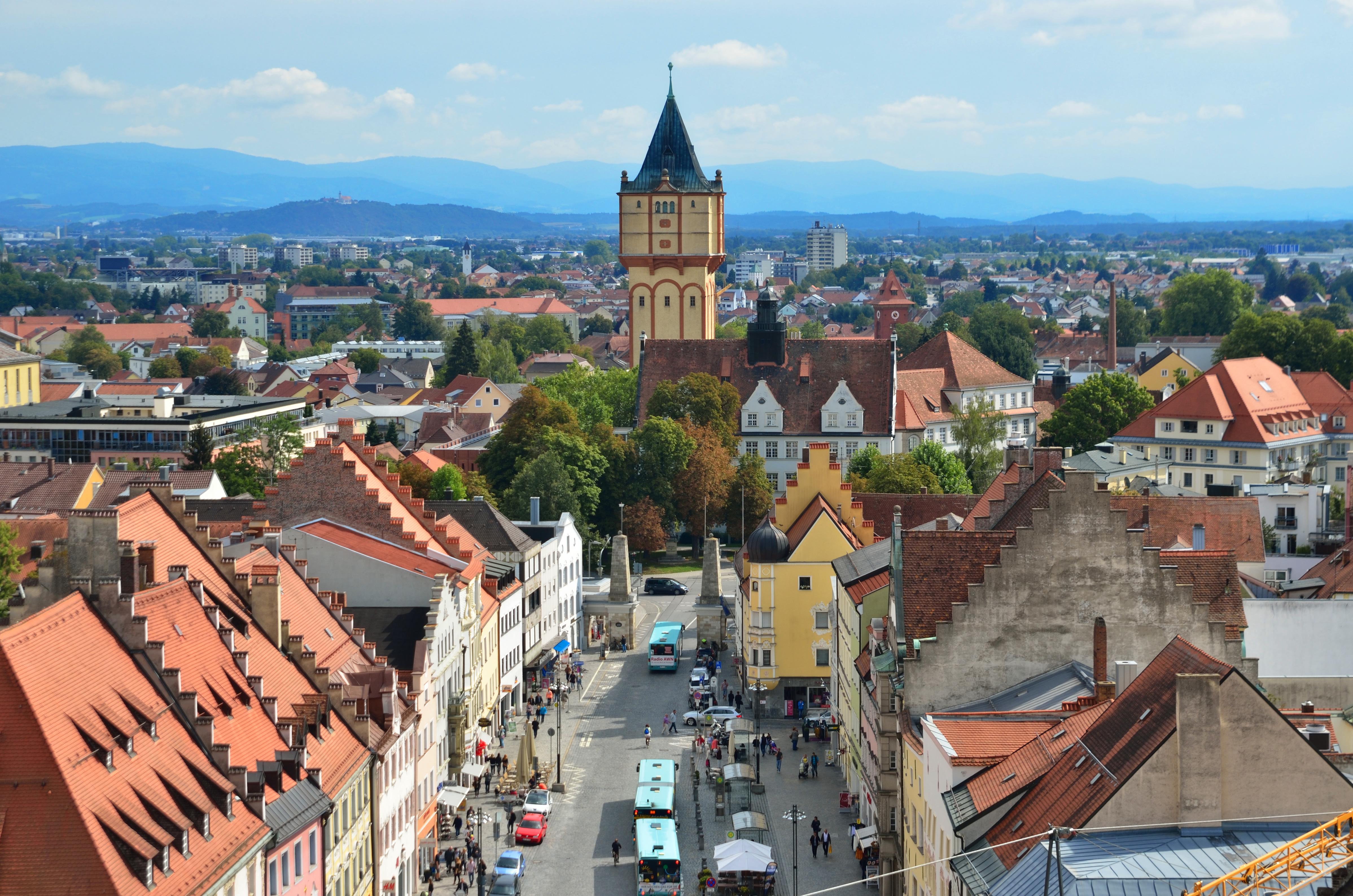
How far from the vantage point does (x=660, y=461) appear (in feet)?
401

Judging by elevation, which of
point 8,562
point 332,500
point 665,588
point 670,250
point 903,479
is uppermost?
point 670,250

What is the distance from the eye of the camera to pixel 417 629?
218 ft

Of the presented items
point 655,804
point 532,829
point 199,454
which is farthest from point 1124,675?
point 199,454

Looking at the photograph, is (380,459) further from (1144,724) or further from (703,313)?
(1144,724)

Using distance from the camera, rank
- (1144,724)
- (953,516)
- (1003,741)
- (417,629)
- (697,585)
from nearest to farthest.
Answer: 1. (1144,724)
2. (1003,741)
3. (417,629)
4. (953,516)
5. (697,585)

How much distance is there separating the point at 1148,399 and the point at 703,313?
118 feet

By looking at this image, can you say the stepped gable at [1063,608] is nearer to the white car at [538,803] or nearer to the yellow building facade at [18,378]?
the white car at [538,803]

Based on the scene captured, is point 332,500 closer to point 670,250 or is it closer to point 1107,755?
point 1107,755

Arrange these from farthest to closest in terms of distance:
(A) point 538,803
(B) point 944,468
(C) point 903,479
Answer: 1. (B) point 944,468
2. (C) point 903,479
3. (A) point 538,803

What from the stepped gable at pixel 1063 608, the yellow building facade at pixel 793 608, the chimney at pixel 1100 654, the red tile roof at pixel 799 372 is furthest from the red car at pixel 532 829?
the red tile roof at pixel 799 372

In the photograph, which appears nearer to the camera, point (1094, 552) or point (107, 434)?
point (1094, 552)

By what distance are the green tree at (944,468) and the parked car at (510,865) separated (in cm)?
6137

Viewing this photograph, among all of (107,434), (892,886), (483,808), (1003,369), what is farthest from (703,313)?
(892,886)

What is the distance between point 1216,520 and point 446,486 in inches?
1804
